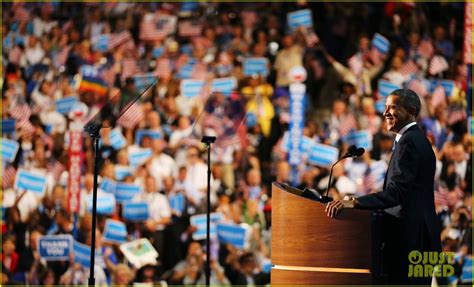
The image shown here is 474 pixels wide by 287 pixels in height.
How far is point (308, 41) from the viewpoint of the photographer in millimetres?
8023

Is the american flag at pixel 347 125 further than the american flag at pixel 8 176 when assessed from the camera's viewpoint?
No

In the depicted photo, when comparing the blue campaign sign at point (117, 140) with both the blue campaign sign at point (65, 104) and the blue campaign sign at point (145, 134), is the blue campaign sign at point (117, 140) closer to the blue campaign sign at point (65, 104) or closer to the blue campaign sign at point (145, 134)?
the blue campaign sign at point (145, 134)

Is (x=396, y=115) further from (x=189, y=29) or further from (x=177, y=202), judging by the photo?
(x=189, y=29)

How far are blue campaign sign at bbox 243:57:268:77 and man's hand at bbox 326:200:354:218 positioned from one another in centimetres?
474

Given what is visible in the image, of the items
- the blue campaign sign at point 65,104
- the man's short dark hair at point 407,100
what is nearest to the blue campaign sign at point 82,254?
the blue campaign sign at point 65,104

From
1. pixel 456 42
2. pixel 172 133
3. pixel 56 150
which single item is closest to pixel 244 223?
pixel 172 133

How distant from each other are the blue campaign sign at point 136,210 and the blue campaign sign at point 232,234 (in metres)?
0.79

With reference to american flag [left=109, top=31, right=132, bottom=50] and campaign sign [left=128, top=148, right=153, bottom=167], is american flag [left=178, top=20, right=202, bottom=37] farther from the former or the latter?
campaign sign [left=128, top=148, right=153, bottom=167]

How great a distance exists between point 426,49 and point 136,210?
338 cm

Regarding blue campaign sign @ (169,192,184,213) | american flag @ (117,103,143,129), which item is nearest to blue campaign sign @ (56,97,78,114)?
american flag @ (117,103,143,129)

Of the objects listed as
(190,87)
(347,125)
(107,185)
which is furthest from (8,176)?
(347,125)

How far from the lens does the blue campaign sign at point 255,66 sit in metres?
7.94

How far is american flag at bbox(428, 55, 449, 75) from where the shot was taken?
7.82 meters

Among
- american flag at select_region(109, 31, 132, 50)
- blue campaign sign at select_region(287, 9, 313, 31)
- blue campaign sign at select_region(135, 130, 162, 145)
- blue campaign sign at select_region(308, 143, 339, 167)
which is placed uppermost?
blue campaign sign at select_region(287, 9, 313, 31)
